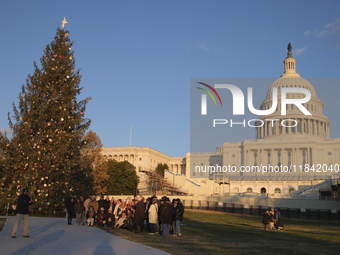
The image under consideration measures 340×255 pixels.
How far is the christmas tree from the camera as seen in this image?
2695cm

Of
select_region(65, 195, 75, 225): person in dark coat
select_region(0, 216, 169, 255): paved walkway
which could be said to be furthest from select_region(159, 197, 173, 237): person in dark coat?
select_region(65, 195, 75, 225): person in dark coat

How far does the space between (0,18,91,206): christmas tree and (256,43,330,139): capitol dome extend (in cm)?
10652

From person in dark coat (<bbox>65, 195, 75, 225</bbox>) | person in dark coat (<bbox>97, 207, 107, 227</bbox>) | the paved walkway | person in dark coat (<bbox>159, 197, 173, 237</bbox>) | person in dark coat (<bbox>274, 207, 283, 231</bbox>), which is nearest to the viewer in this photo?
the paved walkway

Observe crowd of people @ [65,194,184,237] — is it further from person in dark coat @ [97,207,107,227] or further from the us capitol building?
the us capitol building

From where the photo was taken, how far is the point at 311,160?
112438 mm

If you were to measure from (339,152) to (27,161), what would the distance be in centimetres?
10622

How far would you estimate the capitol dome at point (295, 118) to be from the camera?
416 ft

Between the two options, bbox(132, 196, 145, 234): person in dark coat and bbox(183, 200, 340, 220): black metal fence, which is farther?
bbox(183, 200, 340, 220): black metal fence

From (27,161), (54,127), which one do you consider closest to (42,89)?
(54,127)

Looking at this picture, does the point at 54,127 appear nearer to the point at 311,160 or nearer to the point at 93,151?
the point at 93,151

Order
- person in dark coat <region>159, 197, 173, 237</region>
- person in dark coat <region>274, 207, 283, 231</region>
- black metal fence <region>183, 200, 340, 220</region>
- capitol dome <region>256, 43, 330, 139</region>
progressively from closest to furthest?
person in dark coat <region>159, 197, 173, 237</region>, person in dark coat <region>274, 207, 283, 231</region>, black metal fence <region>183, 200, 340, 220</region>, capitol dome <region>256, 43, 330, 139</region>

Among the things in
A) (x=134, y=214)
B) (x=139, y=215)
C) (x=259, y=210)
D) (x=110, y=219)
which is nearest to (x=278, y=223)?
(x=139, y=215)

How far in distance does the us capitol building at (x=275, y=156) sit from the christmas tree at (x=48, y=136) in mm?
58962

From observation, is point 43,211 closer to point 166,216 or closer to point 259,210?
point 166,216
